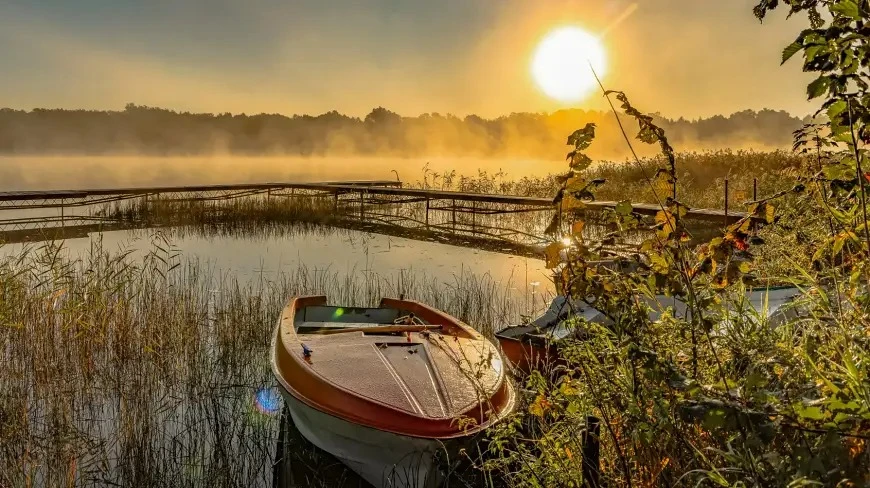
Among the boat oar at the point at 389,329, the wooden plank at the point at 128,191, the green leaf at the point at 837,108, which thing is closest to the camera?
the green leaf at the point at 837,108

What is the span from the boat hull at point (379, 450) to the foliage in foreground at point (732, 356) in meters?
1.05

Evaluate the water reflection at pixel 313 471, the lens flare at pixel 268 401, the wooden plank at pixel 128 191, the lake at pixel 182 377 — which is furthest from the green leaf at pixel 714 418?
the wooden plank at pixel 128 191

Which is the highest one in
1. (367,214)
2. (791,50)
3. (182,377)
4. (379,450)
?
(791,50)

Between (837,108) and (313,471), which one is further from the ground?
(837,108)

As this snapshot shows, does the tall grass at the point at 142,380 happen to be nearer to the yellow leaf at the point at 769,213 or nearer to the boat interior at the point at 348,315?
the boat interior at the point at 348,315

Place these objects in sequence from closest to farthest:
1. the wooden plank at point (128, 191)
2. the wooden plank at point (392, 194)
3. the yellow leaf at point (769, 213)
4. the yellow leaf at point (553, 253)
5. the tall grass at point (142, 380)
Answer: the yellow leaf at point (553, 253), the yellow leaf at point (769, 213), the tall grass at point (142, 380), the wooden plank at point (392, 194), the wooden plank at point (128, 191)

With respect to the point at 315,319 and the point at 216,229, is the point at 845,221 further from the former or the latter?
the point at 216,229

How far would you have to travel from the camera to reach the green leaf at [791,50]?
1.69 metres

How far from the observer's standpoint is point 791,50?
1.70 meters

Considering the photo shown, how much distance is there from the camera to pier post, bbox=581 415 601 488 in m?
2.66

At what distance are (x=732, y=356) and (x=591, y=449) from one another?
2.39 feet

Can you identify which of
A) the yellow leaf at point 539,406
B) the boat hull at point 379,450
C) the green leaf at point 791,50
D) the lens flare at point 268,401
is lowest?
the lens flare at point 268,401

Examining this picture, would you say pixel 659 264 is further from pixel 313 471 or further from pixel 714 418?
pixel 313 471

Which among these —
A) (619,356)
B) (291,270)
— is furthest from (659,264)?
(291,270)
